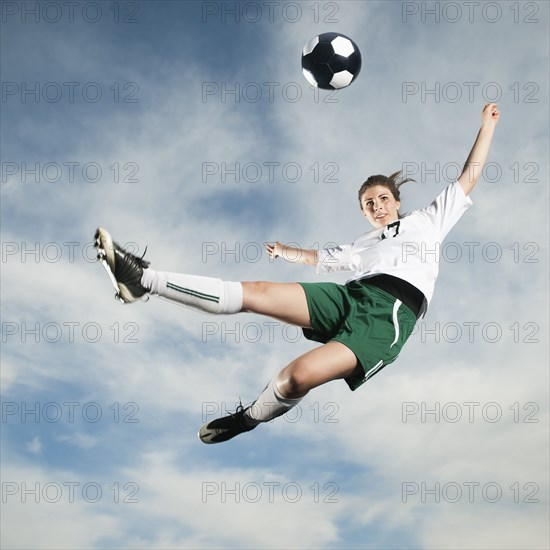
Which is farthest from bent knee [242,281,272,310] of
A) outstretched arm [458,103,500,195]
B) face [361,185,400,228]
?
outstretched arm [458,103,500,195]

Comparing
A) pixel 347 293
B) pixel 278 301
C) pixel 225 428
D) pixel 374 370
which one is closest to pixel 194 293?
pixel 278 301

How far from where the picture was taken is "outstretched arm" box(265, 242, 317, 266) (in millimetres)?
5626

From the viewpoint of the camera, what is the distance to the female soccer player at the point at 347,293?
160 inches

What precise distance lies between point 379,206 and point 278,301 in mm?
1700

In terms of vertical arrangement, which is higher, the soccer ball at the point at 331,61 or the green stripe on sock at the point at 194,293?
the soccer ball at the point at 331,61

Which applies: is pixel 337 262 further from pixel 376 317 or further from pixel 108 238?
pixel 108 238

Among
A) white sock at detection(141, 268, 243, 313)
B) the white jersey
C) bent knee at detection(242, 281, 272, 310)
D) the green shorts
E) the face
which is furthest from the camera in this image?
the face

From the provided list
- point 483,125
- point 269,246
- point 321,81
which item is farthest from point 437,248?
point 321,81

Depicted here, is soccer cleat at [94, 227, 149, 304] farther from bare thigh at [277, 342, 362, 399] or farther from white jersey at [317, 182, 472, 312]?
white jersey at [317, 182, 472, 312]

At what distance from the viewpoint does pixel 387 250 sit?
487 cm

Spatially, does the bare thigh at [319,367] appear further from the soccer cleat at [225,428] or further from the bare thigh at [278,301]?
the soccer cleat at [225,428]

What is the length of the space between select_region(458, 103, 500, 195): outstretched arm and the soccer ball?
1.48 meters

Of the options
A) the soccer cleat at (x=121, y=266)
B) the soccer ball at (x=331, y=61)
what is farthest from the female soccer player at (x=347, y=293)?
the soccer ball at (x=331, y=61)

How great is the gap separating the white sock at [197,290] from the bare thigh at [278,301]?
0.29 feet
